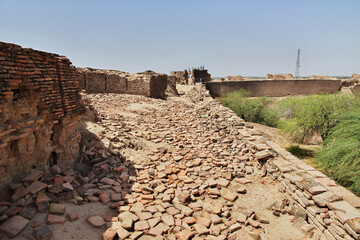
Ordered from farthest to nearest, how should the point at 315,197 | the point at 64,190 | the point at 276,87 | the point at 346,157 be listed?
1. the point at 276,87
2. the point at 346,157
3. the point at 315,197
4. the point at 64,190

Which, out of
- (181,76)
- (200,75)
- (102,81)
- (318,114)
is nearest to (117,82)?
(102,81)

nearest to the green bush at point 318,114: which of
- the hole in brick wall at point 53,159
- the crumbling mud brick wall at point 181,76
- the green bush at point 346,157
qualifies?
the green bush at point 346,157

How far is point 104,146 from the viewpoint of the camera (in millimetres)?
5500

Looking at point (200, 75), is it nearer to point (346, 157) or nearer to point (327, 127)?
point (327, 127)

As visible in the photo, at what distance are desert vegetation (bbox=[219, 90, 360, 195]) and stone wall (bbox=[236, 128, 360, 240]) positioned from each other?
114 cm

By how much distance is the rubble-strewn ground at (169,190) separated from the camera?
334 centimetres

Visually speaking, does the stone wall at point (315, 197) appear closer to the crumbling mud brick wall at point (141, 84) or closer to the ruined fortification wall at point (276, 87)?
the crumbling mud brick wall at point (141, 84)

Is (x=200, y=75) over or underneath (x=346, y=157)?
A: over

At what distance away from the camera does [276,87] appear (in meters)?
23.5

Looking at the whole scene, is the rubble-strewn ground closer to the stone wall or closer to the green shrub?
the stone wall

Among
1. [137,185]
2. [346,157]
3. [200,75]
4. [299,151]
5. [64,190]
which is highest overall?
[200,75]

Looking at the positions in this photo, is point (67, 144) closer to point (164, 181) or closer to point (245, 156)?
point (164, 181)

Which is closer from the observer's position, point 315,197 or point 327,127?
point 315,197

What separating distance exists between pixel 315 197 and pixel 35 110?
4.74 m
